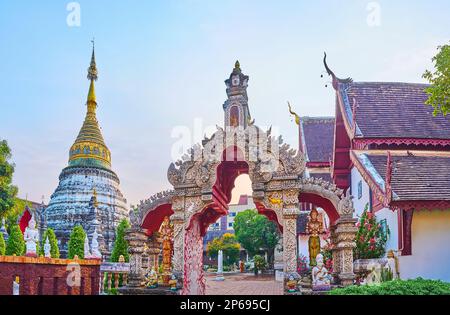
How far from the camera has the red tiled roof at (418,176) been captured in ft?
37.2

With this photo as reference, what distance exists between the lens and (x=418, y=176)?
Result: 12.4 metres

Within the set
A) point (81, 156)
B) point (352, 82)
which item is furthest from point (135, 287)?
point (81, 156)

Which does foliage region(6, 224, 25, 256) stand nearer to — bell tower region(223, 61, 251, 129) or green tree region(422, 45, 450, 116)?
bell tower region(223, 61, 251, 129)

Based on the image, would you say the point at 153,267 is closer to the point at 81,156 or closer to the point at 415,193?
the point at 415,193

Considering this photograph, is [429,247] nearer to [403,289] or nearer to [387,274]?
[387,274]

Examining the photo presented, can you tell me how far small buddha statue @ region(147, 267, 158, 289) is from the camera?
10.5 m

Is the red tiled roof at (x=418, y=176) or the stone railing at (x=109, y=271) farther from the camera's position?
the stone railing at (x=109, y=271)

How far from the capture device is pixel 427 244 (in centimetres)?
1198

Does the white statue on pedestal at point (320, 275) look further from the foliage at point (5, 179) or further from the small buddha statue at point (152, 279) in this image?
the foliage at point (5, 179)

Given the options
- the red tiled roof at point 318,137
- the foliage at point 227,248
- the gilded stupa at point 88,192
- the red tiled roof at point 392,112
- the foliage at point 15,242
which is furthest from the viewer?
the foliage at point 227,248

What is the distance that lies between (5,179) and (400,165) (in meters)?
19.9

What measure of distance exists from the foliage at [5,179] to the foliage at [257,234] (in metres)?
21.6

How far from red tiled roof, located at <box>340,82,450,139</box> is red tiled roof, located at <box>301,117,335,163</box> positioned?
6.22 metres

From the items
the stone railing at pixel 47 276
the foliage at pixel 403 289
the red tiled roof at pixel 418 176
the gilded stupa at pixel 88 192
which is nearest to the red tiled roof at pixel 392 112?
the red tiled roof at pixel 418 176
